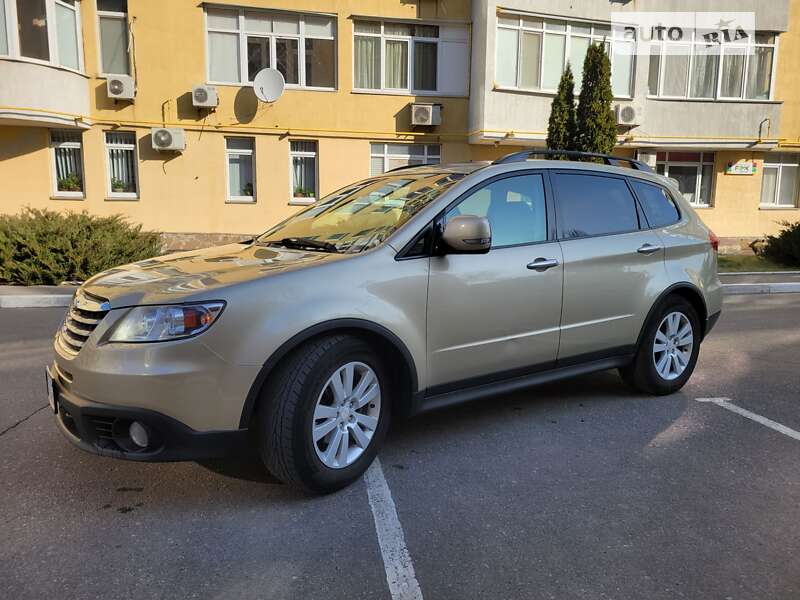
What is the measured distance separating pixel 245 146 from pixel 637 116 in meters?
10.0

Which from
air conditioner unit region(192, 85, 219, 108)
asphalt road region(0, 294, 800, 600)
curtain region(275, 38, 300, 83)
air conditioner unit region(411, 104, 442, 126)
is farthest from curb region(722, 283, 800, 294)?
air conditioner unit region(192, 85, 219, 108)

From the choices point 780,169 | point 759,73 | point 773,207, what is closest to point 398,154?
point 759,73

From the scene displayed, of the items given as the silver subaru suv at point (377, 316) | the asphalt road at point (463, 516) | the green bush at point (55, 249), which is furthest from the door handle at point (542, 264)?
the green bush at point (55, 249)

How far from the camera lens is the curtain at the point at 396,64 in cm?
1636

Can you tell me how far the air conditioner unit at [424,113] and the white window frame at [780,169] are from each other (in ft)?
33.7

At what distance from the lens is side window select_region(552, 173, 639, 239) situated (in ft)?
14.3

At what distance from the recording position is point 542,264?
4.07m

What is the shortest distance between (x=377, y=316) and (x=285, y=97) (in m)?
13.7

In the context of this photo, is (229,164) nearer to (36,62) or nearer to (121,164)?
(121,164)

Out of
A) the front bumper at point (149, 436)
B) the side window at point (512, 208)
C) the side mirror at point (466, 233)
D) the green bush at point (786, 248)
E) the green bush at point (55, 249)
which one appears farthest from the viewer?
the green bush at point (786, 248)

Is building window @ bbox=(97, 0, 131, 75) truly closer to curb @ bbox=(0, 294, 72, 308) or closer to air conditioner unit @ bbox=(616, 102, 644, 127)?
curb @ bbox=(0, 294, 72, 308)

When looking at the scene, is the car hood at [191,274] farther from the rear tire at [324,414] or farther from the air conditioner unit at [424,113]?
the air conditioner unit at [424,113]

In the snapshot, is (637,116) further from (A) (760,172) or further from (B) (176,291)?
(B) (176,291)

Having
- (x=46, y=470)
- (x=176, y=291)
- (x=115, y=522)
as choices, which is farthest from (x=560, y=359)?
(x=46, y=470)
